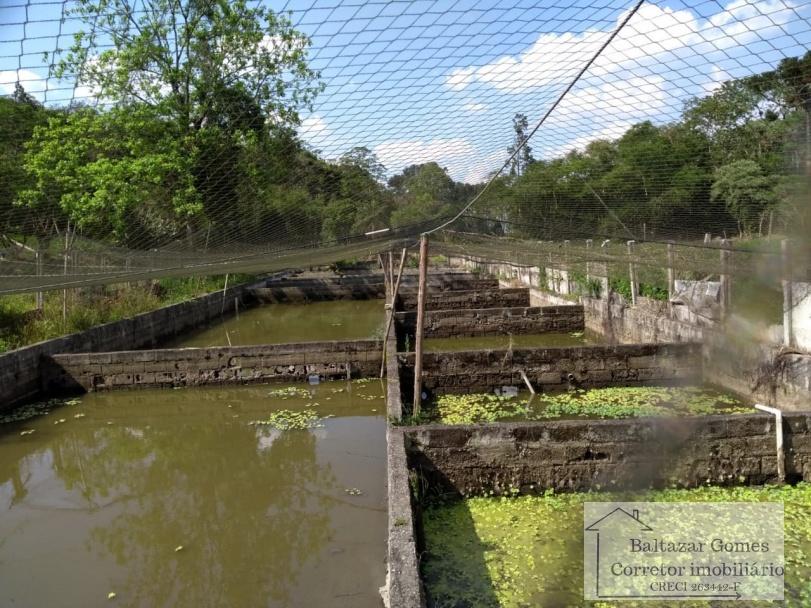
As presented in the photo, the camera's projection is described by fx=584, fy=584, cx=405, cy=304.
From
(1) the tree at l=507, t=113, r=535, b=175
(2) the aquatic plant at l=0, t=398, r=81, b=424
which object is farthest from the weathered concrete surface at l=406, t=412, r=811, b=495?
(2) the aquatic plant at l=0, t=398, r=81, b=424

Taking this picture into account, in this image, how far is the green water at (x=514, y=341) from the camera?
9578 mm

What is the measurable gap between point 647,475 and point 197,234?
397 cm

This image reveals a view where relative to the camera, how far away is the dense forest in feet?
11.7

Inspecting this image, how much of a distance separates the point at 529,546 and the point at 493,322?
7.37m

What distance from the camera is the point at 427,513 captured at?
3504mm

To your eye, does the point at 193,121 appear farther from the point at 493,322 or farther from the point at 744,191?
the point at 493,322

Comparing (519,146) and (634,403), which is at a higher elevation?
(519,146)

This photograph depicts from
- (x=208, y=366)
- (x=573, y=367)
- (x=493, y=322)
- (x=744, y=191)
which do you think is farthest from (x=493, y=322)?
(x=744, y=191)

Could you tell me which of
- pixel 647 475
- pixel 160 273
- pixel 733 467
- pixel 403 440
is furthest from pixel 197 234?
pixel 733 467

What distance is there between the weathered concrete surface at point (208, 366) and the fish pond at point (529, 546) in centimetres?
377

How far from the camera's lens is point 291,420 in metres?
5.83

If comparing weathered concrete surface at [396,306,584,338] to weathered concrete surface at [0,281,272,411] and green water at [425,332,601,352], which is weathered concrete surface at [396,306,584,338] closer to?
green water at [425,332,601,352]

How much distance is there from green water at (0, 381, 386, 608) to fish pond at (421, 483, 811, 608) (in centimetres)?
37

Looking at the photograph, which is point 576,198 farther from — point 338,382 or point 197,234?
point 197,234
